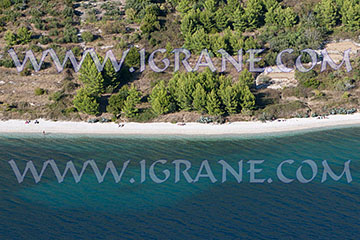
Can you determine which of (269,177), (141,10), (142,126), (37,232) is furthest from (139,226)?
(141,10)

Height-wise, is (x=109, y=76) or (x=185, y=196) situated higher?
(x=109, y=76)

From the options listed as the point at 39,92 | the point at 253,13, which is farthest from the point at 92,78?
the point at 253,13

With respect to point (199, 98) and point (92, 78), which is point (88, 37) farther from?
point (199, 98)

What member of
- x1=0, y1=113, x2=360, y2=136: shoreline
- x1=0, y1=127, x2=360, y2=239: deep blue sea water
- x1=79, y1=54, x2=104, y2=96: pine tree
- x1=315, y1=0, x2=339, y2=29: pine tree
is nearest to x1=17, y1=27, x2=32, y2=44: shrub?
x1=79, y1=54, x2=104, y2=96: pine tree

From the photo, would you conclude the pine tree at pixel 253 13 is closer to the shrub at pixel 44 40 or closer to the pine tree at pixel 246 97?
the pine tree at pixel 246 97

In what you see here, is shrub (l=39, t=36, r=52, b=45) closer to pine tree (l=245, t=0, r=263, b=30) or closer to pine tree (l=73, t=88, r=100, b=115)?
pine tree (l=73, t=88, r=100, b=115)

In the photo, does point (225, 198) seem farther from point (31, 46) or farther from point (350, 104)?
point (31, 46)
